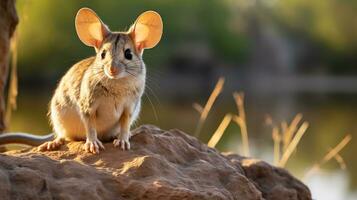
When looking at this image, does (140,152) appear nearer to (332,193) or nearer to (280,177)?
(280,177)

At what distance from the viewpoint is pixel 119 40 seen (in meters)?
4.34

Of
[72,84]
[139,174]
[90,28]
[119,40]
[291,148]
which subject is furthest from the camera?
[291,148]

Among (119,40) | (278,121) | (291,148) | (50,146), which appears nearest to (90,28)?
(119,40)

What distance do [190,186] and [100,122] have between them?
789 mm

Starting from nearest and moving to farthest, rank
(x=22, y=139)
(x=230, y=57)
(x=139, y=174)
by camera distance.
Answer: (x=139, y=174), (x=22, y=139), (x=230, y=57)

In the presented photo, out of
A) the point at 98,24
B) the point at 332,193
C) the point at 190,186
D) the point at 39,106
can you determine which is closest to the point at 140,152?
the point at 190,186

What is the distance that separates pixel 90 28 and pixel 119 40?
24 centimetres

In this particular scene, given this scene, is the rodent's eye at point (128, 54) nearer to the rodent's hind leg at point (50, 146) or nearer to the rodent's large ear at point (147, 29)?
the rodent's large ear at point (147, 29)

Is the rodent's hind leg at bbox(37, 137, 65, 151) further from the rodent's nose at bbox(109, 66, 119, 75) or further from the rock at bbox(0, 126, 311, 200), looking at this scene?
the rodent's nose at bbox(109, 66, 119, 75)

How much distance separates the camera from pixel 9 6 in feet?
19.5

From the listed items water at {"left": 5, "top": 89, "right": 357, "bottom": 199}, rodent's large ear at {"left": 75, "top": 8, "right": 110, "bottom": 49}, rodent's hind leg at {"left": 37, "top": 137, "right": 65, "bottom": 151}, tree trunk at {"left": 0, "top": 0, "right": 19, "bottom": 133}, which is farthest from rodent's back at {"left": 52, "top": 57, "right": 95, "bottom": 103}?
water at {"left": 5, "top": 89, "right": 357, "bottom": 199}

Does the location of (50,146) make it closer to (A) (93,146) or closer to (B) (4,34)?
(A) (93,146)

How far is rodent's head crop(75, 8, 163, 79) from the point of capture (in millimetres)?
4273

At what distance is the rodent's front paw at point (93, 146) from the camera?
416 cm
